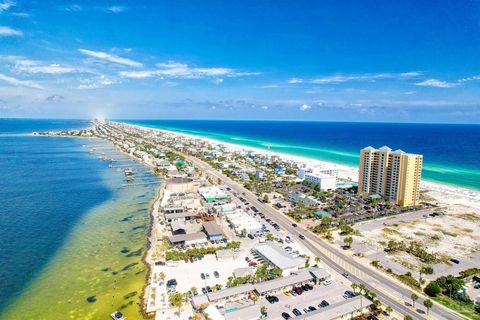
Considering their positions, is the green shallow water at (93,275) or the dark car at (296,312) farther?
the green shallow water at (93,275)

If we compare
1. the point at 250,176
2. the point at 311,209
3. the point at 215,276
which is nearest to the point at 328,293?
the point at 215,276

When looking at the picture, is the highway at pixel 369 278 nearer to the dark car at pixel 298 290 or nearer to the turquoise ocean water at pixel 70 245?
the dark car at pixel 298 290

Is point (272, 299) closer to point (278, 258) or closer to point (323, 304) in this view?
point (323, 304)

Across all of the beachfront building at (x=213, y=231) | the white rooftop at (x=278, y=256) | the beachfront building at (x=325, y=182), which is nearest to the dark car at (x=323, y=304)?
the white rooftop at (x=278, y=256)

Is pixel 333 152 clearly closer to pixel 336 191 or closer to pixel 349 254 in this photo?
pixel 336 191

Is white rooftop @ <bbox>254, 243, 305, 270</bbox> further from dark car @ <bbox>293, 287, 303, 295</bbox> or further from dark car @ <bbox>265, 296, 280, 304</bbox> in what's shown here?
dark car @ <bbox>265, 296, 280, 304</bbox>

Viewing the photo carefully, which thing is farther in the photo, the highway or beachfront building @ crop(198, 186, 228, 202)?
beachfront building @ crop(198, 186, 228, 202)

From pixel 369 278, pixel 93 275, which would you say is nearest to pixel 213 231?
pixel 93 275

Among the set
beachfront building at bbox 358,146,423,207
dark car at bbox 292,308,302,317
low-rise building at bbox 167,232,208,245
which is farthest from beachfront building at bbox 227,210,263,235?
beachfront building at bbox 358,146,423,207
